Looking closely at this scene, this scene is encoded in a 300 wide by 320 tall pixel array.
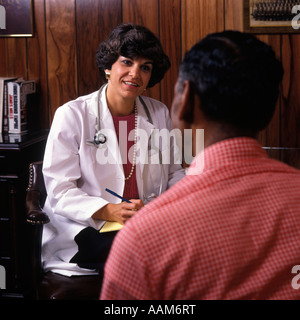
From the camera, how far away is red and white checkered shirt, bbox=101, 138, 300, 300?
785 millimetres

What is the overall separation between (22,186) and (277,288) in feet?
6.47

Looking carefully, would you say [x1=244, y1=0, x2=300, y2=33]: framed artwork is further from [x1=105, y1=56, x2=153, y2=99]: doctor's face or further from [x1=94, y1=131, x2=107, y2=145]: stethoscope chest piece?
[x1=94, y1=131, x2=107, y2=145]: stethoscope chest piece

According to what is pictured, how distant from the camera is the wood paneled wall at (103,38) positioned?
272 centimetres

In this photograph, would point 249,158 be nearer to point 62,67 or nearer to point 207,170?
point 207,170

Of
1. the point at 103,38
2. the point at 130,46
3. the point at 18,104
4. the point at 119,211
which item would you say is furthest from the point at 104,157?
the point at 103,38

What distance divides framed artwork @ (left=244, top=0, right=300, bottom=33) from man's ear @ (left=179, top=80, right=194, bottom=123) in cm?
195

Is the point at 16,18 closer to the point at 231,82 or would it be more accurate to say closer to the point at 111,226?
the point at 111,226

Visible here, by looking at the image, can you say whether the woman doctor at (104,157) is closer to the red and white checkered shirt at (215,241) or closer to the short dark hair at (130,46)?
the short dark hair at (130,46)

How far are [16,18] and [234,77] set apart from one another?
2366mm

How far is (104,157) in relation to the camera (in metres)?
2.20

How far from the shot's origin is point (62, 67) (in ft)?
9.57

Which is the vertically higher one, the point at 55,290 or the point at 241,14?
the point at 241,14

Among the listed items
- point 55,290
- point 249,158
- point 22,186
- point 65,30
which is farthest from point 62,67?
point 249,158

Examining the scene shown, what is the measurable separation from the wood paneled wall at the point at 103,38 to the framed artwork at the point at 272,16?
36 millimetres
